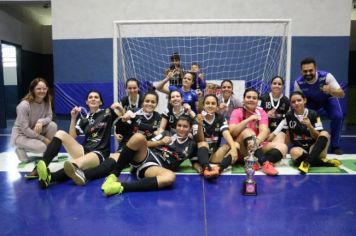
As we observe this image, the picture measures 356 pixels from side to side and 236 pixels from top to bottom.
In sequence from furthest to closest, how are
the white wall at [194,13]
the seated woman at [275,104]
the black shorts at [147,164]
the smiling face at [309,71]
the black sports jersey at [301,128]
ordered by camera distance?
the white wall at [194,13] < the smiling face at [309,71] < the seated woman at [275,104] < the black sports jersey at [301,128] < the black shorts at [147,164]

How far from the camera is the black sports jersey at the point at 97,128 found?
3.43 m

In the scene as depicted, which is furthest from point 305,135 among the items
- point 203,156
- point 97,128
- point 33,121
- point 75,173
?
point 33,121

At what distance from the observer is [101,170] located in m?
3.20

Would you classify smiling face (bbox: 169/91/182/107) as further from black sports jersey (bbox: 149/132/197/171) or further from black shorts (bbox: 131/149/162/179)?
black shorts (bbox: 131/149/162/179)

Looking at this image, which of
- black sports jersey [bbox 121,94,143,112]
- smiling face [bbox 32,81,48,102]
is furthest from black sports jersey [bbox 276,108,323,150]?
smiling face [bbox 32,81,48,102]

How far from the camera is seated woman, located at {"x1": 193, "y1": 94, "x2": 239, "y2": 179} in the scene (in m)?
3.37

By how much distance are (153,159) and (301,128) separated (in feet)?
5.87

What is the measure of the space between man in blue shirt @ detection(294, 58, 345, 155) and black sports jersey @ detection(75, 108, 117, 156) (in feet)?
8.50

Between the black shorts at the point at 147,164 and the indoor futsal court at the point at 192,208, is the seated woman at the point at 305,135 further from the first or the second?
the black shorts at the point at 147,164

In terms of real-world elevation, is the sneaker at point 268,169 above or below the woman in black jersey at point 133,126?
below

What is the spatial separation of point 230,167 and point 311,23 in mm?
4973

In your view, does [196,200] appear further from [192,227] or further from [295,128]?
[295,128]

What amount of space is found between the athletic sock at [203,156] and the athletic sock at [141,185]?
608 mm

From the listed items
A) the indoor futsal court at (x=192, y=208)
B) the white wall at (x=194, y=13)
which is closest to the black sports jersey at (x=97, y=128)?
the indoor futsal court at (x=192, y=208)
